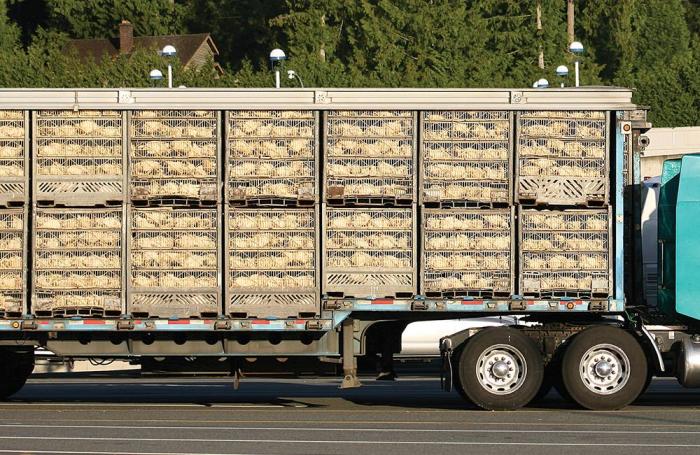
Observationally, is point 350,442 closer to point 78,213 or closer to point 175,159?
point 175,159

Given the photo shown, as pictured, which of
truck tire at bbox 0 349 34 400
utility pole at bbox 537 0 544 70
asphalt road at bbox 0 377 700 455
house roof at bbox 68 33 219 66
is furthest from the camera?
house roof at bbox 68 33 219 66

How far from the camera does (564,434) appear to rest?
18516 mm

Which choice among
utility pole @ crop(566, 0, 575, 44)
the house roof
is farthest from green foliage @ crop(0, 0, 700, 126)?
the house roof

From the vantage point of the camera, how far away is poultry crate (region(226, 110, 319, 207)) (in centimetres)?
2119

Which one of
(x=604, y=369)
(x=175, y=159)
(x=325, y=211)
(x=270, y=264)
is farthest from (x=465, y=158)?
(x=175, y=159)

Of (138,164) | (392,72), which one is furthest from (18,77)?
(138,164)

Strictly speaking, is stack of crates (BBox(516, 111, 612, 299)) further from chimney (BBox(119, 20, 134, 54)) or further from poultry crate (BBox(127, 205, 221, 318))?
chimney (BBox(119, 20, 134, 54))

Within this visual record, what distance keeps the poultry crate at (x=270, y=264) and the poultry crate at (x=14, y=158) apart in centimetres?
262

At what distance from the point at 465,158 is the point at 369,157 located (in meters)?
1.20

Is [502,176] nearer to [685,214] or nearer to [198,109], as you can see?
[685,214]

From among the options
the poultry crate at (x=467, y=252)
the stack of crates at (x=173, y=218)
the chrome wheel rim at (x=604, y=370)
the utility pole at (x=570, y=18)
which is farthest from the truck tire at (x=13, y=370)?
the utility pole at (x=570, y=18)

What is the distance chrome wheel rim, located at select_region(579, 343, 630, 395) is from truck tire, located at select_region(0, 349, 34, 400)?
7.43 meters

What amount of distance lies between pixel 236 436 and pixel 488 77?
175ft

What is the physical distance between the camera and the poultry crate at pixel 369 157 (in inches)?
832
